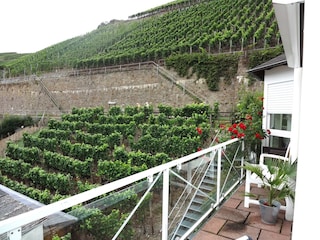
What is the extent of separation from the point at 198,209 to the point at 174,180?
84 centimetres

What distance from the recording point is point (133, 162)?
305 inches

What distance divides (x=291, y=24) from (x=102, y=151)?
8.33 m

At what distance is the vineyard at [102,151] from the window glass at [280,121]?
292cm

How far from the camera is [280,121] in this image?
438cm

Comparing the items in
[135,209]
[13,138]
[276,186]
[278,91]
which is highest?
[278,91]

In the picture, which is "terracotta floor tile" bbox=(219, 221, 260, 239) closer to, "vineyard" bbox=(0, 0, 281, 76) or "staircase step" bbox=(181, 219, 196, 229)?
"staircase step" bbox=(181, 219, 196, 229)

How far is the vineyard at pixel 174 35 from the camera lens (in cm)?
1578

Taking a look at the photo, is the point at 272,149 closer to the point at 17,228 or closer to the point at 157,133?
the point at 17,228

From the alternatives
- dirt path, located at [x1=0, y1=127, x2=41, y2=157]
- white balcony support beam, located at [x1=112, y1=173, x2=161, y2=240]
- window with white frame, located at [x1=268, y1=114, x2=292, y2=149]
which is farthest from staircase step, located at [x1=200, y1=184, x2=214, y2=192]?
dirt path, located at [x1=0, y1=127, x2=41, y2=157]

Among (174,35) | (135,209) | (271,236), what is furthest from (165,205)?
(174,35)

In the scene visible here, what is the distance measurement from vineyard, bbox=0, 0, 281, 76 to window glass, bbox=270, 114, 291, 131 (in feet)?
36.6

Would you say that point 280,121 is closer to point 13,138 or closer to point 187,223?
point 187,223

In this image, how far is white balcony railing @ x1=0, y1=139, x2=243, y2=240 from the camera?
1.05 metres

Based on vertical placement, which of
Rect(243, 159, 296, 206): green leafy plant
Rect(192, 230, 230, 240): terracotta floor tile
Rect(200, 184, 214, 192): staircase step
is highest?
Rect(243, 159, 296, 206): green leafy plant
